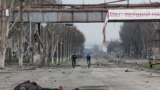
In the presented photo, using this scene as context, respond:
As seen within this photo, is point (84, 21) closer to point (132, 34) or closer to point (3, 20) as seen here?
point (3, 20)

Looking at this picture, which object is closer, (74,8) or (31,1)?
(74,8)

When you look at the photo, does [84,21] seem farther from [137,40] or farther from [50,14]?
[137,40]

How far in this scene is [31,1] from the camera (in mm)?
71938

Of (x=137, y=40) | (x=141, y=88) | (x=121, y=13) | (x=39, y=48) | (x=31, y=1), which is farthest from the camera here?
(x=137, y=40)

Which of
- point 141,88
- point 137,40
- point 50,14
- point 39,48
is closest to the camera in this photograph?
point 141,88

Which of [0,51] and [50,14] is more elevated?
[50,14]

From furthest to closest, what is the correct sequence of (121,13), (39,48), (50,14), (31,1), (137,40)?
(137,40)
(39,48)
(31,1)
(50,14)
(121,13)

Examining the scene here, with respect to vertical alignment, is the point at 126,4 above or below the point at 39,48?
above

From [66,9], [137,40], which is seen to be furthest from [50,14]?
[137,40]

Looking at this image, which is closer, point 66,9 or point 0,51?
point 0,51

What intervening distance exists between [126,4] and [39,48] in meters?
26.1

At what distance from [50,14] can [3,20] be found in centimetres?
788

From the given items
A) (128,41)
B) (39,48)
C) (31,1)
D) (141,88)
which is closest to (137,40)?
(128,41)

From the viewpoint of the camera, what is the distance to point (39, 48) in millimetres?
87750
